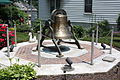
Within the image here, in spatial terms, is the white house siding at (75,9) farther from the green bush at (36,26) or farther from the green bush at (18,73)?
the green bush at (18,73)

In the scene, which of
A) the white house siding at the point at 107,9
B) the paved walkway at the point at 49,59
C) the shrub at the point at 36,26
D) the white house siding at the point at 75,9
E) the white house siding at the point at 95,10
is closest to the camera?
the paved walkway at the point at 49,59

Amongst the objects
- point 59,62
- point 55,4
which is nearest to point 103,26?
point 55,4

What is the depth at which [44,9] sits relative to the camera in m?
20.0

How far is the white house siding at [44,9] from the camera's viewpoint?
19.8 metres

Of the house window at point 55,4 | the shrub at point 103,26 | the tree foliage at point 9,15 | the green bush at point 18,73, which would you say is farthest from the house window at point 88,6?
the green bush at point 18,73

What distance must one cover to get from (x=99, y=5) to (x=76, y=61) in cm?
1069

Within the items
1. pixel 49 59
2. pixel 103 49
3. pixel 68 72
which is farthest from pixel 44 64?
pixel 103 49

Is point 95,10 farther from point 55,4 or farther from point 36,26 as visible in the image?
point 36,26

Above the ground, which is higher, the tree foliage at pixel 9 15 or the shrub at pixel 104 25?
the tree foliage at pixel 9 15

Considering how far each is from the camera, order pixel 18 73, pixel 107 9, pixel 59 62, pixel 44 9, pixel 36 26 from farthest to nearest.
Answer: pixel 44 9 < pixel 107 9 < pixel 36 26 < pixel 59 62 < pixel 18 73

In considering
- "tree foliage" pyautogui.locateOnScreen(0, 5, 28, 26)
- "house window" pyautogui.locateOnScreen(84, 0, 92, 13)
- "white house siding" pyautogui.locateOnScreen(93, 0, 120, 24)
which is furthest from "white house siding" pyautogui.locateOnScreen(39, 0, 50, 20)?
"white house siding" pyautogui.locateOnScreen(93, 0, 120, 24)

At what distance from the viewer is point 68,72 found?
632 centimetres

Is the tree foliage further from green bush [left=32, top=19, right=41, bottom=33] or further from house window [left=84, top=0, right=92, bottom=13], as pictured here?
house window [left=84, top=0, right=92, bottom=13]

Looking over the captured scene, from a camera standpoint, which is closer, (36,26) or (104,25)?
(36,26)
